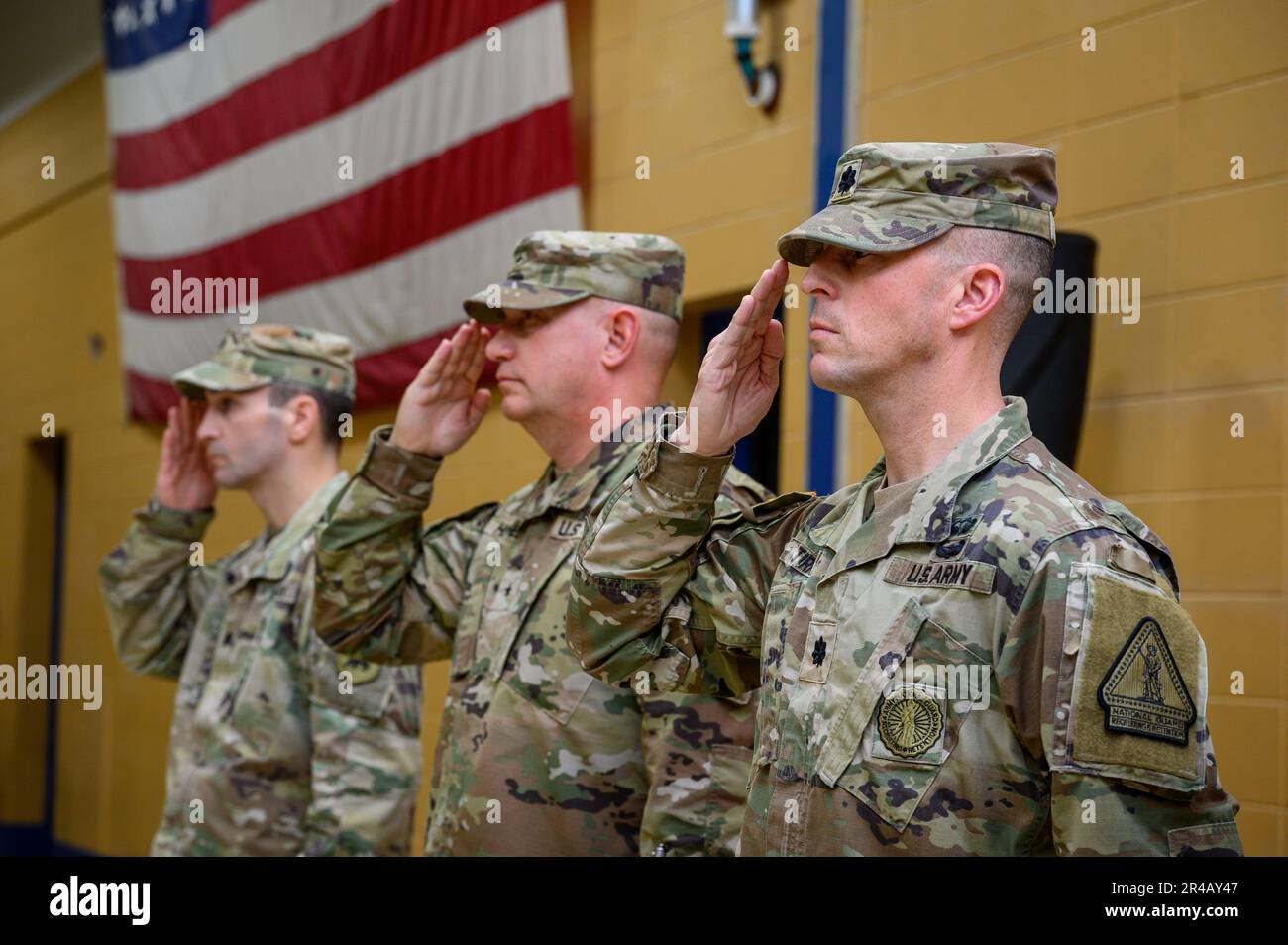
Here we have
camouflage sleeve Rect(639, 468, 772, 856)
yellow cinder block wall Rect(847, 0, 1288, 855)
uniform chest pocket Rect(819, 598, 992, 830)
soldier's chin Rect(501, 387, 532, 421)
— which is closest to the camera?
uniform chest pocket Rect(819, 598, 992, 830)

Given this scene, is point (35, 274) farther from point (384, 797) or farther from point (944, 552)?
point (944, 552)

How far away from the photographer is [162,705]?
6.91m

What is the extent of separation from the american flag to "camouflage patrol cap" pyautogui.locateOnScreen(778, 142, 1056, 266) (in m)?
2.75

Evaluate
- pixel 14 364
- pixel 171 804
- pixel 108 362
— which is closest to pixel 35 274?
pixel 14 364

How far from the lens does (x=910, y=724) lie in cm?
144

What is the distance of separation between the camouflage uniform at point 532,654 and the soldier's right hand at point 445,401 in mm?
38

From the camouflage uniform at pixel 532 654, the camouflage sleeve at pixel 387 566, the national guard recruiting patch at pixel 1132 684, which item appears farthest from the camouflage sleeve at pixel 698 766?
the national guard recruiting patch at pixel 1132 684

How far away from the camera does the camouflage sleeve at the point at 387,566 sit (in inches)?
95.1

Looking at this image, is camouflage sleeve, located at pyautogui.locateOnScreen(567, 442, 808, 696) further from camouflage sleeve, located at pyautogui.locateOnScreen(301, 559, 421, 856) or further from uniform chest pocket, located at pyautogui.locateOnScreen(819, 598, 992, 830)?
camouflage sleeve, located at pyautogui.locateOnScreen(301, 559, 421, 856)

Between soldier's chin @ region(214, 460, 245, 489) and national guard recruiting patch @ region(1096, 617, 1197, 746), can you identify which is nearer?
national guard recruiting patch @ region(1096, 617, 1197, 746)

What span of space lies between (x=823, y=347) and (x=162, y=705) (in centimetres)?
598

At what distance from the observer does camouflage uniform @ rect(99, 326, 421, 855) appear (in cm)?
274

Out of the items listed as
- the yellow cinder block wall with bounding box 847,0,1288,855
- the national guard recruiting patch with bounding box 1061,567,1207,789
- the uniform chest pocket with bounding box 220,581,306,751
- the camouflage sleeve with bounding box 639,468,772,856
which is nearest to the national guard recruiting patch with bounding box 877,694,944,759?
the national guard recruiting patch with bounding box 1061,567,1207,789

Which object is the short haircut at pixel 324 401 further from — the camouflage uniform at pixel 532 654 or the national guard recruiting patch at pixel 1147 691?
the national guard recruiting patch at pixel 1147 691
